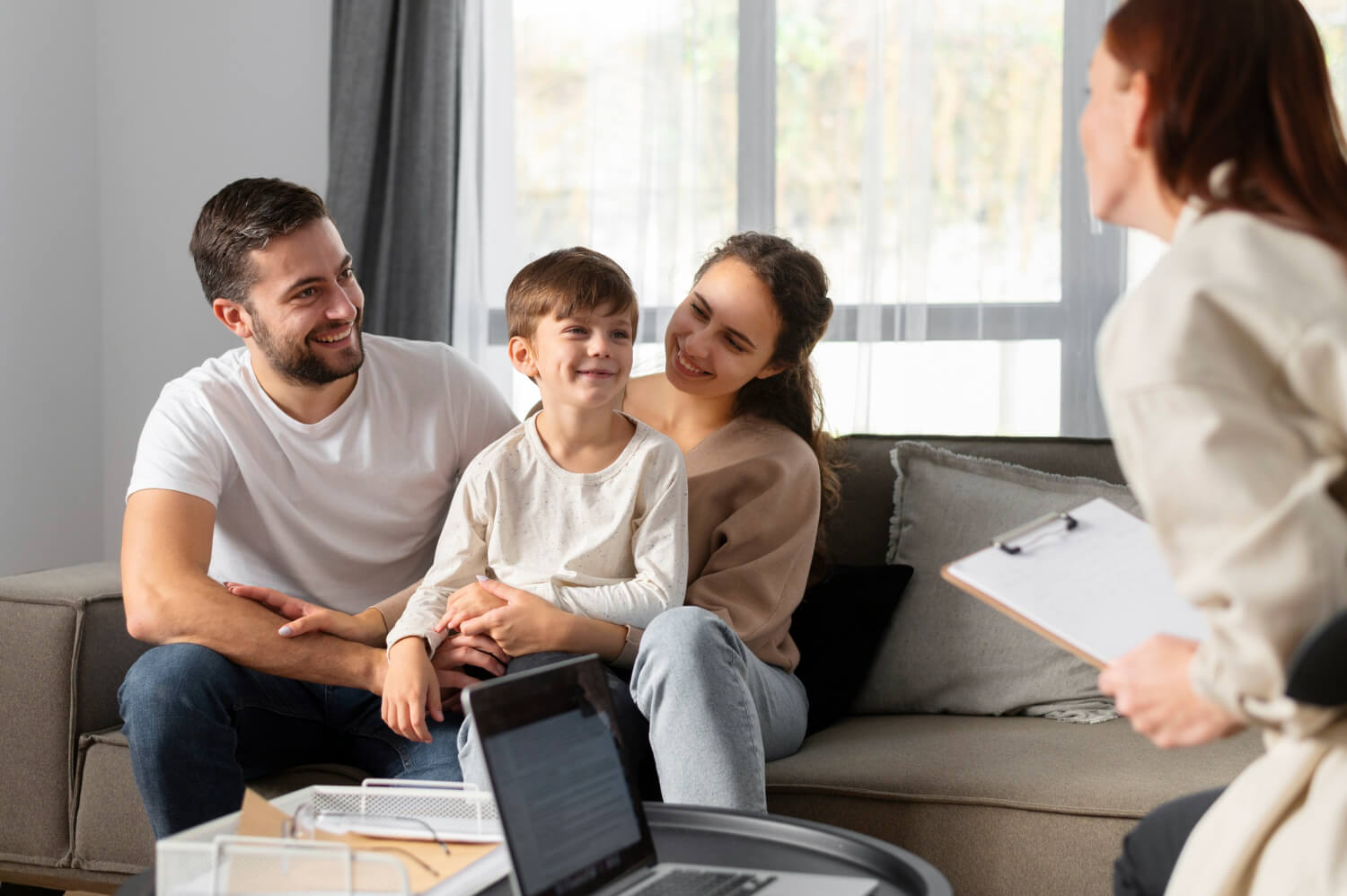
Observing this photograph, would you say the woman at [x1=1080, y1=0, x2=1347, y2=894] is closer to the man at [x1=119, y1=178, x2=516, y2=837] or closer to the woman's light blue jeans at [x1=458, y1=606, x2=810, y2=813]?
the woman's light blue jeans at [x1=458, y1=606, x2=810, y2=813]

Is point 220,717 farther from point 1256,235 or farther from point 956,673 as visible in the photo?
point 1256,235

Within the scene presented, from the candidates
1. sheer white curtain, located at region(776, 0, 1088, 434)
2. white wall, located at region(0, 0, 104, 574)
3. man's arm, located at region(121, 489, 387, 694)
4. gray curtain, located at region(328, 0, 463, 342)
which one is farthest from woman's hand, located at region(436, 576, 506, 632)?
white wall, located at region(0, 0, 104, 574)

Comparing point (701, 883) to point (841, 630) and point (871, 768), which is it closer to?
point (871, 768)

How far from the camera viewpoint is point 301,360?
6.31 feet

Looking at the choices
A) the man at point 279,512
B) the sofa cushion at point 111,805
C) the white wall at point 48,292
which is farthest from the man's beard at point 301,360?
the white wall at point 48,292

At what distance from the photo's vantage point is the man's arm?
174 centimetres

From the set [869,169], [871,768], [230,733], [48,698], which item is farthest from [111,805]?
[869,169]

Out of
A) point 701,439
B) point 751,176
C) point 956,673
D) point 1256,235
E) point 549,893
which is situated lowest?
point 956,673

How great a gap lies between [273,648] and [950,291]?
178 cm

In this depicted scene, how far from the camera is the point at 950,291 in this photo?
9.53 feet

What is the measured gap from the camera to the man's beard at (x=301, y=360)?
1918 millimetres

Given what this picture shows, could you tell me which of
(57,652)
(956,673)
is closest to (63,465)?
(57,652)

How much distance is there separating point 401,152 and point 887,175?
1.21 m

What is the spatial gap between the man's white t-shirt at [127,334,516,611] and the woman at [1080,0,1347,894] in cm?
129
